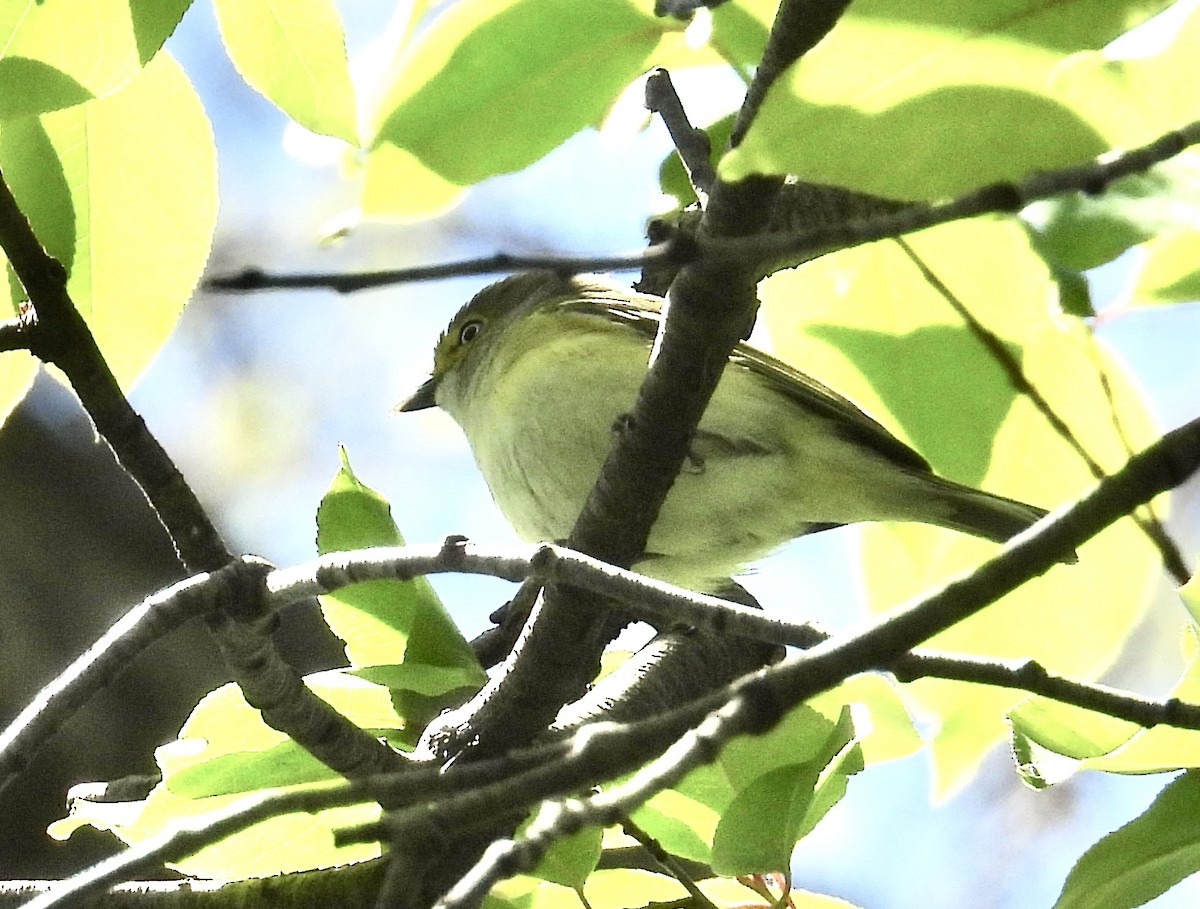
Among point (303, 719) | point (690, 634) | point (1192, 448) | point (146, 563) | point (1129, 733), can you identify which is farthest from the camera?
point (146, 563)

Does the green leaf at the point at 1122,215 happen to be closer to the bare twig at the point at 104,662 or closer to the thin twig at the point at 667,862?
the thin twig at the point at 667,862

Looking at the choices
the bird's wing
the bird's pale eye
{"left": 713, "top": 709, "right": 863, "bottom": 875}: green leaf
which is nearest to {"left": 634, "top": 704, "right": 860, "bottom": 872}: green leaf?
{"left": 713, "top": 709, "right": 863, "bottom": 875}: green leaf

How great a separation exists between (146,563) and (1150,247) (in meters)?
4.20

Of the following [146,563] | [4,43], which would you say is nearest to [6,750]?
[4,43]

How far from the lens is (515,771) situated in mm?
823

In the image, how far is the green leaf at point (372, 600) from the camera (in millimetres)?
1438

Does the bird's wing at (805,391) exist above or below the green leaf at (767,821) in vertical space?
above

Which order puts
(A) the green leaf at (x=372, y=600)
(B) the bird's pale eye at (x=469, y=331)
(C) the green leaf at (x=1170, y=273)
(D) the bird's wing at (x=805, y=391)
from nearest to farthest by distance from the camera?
(C) the green leaf at (x=1170, y=273) → (A) the green leaf at (x=372, y=600) → (D) the bird's wing at (x=805, y=391) → (B) the bird's pale eye at (x=469, y=331)

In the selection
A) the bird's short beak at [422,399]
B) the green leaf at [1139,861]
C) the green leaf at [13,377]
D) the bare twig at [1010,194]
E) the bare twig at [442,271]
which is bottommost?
the green leaf at [1139,861]

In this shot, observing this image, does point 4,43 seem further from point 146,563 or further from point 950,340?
point 146,563

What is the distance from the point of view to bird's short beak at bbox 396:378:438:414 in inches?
128

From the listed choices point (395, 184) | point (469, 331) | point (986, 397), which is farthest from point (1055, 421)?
point (469, 331)

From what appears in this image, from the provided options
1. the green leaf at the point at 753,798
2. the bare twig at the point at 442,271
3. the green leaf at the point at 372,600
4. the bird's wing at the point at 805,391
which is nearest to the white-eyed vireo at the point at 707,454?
the bird's wing at the point at 805,391

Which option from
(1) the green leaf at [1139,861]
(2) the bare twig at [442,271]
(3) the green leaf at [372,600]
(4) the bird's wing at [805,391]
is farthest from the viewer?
(4) the bird's wing at [805,391]
